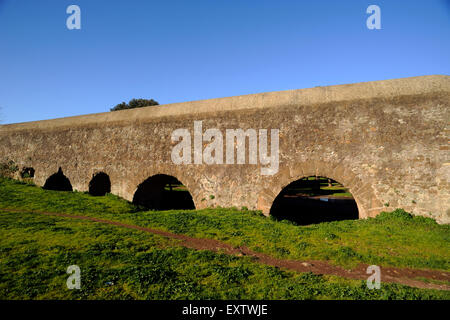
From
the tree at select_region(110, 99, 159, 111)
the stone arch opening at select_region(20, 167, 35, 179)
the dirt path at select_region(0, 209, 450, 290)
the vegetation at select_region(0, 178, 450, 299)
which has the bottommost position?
the dirt path at select_region(0, 209, 450, 290)

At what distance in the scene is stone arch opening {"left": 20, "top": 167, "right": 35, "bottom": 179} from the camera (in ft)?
55.5

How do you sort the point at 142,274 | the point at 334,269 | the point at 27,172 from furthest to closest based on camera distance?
1. the point at 27,172
2. the point at 334,269
3. the point at 142,274

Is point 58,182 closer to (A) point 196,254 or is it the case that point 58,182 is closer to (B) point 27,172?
(B) point 27,172

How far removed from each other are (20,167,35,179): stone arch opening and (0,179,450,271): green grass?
6.34m

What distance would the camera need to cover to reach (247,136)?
1124 cm

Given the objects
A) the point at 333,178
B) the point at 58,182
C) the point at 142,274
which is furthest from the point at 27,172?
the point at 333,178

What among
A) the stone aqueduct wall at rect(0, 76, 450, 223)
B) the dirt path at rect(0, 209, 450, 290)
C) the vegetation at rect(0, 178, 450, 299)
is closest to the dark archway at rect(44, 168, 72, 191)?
the stone aqueduct wall at rect(0, 76, 450, 223)

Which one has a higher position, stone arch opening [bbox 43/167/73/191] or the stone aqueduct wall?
the stone aqueduct wall

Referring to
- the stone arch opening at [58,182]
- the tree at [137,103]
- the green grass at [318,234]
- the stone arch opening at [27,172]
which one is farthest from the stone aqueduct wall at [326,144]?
the tree at [137,103]

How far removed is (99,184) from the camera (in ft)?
49.6

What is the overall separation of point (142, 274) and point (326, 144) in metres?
7.93

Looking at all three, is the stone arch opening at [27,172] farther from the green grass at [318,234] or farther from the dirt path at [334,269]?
the dirt path at [334,269]

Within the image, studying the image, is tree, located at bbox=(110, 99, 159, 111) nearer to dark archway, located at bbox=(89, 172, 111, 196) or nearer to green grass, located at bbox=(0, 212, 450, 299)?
dark archway, located at bbox=(89, 172, 111, 196)
